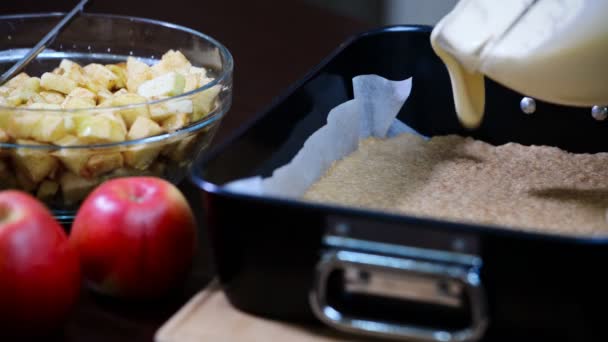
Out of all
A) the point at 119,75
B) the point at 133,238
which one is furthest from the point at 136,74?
the point at 133,238

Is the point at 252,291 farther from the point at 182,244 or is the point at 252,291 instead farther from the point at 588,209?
the point at 588,209

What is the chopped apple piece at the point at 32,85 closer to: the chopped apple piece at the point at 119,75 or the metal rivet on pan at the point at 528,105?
the chopped apple piece at the point at 119,75

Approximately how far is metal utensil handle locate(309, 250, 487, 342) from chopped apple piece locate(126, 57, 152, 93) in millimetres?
385

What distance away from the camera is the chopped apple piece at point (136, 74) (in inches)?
39.9

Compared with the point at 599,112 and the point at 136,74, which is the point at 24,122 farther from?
the point at 599,112

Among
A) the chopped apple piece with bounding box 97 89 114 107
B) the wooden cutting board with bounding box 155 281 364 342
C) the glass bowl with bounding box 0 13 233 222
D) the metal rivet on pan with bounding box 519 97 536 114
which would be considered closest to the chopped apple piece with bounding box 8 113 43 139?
the glass bowl with bounding box 0 13 233 222

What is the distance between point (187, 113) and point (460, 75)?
26 cm

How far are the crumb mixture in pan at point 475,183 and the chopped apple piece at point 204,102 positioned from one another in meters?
0.13

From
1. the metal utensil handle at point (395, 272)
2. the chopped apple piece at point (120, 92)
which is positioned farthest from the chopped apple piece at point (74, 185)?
the metal utensil handle at point (395, 272)

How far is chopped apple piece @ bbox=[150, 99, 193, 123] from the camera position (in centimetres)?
92

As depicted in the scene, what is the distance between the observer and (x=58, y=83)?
3.27ft

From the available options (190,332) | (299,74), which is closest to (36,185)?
(190,332)

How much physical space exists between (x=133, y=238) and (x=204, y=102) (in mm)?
213

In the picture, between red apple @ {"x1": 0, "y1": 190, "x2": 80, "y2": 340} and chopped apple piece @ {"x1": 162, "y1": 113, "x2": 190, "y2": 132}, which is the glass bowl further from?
red apple @ {"x1": 0, "y1": 190, "x2": 80, "y2": 340}
